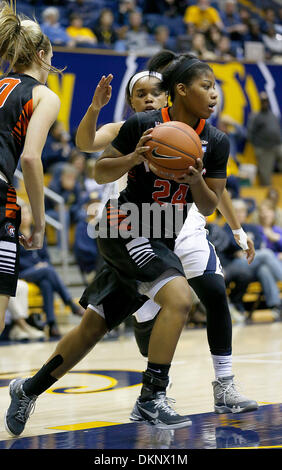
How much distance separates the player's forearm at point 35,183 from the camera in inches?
137

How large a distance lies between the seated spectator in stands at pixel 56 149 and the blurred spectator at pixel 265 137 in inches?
175

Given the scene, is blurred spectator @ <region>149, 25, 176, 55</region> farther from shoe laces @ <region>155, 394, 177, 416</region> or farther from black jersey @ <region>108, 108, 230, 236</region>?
shoe laces @ <region>155, 394, 177, 416</region>

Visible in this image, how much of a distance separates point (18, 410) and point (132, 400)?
1057 millimetres

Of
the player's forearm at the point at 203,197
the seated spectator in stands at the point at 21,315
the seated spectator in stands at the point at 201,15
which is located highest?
the seated spectator in stands at the point at 201,15

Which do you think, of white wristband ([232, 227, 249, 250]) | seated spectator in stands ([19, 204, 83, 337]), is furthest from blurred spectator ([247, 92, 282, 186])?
white wristband ([232, 227, 249, 250])

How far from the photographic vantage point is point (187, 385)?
532 centimetres

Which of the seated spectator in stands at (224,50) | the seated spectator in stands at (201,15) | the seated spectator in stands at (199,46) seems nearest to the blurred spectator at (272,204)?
the seated spectator in stands at (199,46)

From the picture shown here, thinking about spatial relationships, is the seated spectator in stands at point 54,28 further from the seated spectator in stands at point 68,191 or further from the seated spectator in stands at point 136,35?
the seated spectator in stands at point 68,191

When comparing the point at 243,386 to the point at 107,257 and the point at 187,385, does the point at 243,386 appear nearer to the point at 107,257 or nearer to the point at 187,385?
the point at 187,385

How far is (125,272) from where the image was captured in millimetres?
3926

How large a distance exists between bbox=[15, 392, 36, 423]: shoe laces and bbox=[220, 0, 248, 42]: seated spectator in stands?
1384 cm

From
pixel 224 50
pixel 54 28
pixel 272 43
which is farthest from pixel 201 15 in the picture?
pixel 54 28

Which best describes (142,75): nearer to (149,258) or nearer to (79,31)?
(149,258)

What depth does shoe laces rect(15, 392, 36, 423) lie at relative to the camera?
3.84 metres
